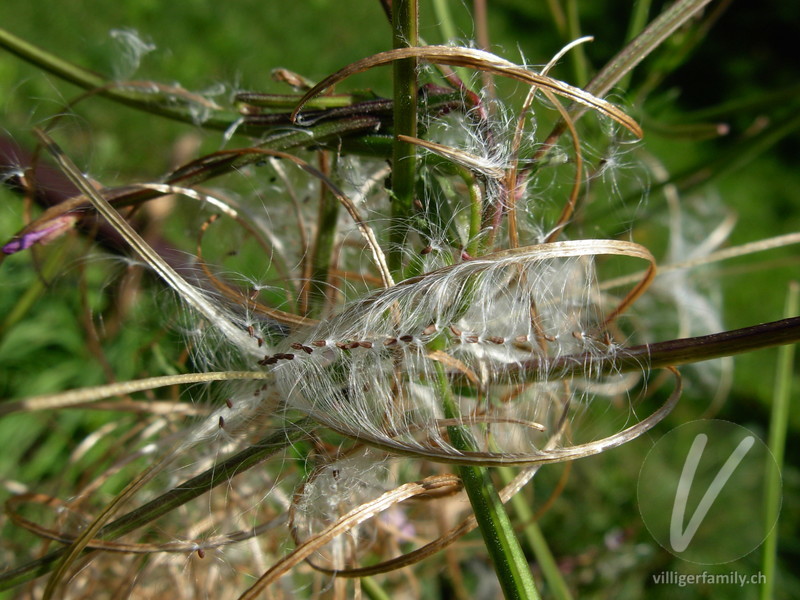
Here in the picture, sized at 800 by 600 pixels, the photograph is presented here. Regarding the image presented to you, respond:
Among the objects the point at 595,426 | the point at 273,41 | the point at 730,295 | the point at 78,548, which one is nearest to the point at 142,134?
the point at 273,41

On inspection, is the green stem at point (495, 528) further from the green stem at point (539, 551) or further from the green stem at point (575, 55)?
the green stem at point (575, 55)

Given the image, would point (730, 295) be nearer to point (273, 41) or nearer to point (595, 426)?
point (595, 426)

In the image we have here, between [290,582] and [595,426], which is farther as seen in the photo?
[595,426]

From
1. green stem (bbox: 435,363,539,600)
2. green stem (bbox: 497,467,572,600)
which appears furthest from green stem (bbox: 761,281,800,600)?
green stem (bbox: 435,363,539,600)

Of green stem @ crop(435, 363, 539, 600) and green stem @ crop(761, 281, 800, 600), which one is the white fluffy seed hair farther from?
green stem @ crop(761, 281, 800, 600)

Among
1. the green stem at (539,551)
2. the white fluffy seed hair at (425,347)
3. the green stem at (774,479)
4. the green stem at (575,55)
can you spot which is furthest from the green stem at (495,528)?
the green stem at (575,55)
